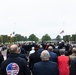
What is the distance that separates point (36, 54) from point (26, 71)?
472 centimetres

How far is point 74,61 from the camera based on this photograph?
867 centimetres

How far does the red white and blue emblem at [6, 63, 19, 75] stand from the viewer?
305 inches

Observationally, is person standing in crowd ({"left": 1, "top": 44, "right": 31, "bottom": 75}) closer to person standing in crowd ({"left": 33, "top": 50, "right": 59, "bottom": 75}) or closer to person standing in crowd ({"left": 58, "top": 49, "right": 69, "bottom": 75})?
person standing in crowd ({"left": 33, "top": 50, "right": 59, "bottom": 75})

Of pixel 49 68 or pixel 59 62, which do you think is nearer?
pixel 49 68

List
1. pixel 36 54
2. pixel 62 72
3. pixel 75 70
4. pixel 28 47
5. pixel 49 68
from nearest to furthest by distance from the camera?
pixel 49 68
pixel 75 70
pixel 62 72
pixel 36 54
pixel 28 47

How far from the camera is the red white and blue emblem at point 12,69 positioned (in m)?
7.75

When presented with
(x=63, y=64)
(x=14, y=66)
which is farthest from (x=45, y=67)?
(x=63, y=64)

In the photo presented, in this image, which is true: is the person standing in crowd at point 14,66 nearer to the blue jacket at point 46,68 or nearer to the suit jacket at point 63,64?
the blue jacket at point 46,68

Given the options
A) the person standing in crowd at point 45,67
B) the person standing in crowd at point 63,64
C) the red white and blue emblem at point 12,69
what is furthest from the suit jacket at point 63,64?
the red white and blue emblem at point 12,69

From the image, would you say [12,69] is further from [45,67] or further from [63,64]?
[63,64]

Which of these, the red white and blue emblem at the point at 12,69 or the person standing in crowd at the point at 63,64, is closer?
the red white and blue emblem at the point at 12,69

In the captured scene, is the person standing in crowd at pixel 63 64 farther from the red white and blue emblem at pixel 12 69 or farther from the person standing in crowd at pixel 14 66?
the red white and blue emblem at pixel 12 69

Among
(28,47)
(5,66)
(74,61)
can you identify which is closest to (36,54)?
(74,61)

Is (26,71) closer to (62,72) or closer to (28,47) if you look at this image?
(62,72)
